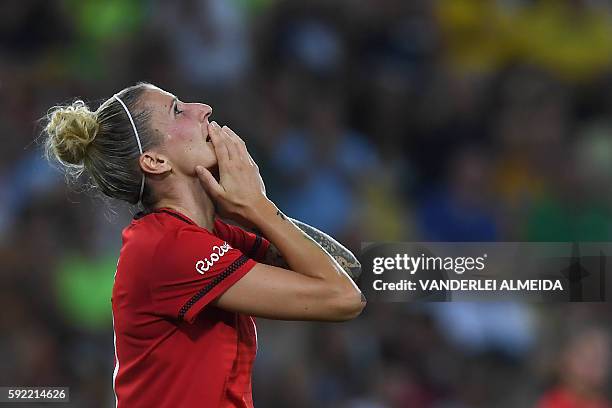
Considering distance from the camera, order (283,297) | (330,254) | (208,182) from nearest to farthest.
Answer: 1. (283,297)
2. (208,182)
3. (330,254)

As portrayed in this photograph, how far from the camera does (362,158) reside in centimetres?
546

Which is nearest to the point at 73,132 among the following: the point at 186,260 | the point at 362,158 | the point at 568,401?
the point at 186,260

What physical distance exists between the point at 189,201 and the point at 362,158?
312 cm

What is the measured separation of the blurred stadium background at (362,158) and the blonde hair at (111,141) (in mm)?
2314


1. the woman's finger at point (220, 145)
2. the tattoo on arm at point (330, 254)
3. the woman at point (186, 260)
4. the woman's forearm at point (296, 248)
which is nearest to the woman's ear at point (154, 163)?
the woman at point (186, 260)

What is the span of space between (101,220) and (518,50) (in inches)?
108

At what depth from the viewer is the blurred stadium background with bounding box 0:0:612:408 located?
4746 mm

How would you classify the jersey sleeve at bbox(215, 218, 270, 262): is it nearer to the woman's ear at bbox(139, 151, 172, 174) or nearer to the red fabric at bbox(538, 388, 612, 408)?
the woman's ear at bbox(139, 151, 172, 174)

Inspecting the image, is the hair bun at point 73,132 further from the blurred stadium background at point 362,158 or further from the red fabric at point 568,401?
the red fabric at point 568,401

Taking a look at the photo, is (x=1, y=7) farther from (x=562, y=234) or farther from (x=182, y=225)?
(x=182, y=225)

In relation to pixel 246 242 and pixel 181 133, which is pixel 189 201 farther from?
pixel 246 242

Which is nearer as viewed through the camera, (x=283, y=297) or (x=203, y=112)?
(x=283, y=297)

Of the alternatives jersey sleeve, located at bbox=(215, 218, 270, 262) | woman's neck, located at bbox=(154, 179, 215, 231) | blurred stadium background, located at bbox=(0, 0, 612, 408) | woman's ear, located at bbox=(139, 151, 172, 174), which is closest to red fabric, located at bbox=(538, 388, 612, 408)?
blurred stadium background, located at bbox=(0, 0, 612, 408)

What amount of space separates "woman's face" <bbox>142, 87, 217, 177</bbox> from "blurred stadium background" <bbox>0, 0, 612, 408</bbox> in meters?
2.41
